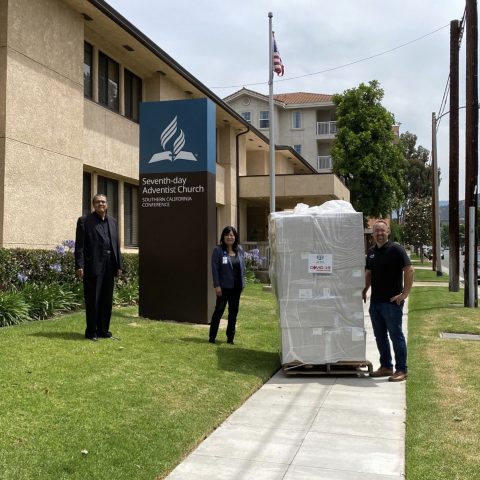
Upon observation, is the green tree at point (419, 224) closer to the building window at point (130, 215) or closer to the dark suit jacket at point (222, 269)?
the building window at point (130, 215)

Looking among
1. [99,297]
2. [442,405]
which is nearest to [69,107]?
[99,297]

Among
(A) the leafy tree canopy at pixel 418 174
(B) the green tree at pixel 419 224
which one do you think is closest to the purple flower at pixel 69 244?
(B) the green tree at pixel 419 224

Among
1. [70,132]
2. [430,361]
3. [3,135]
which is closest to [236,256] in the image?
[430,361]

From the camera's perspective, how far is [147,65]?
1756 cm

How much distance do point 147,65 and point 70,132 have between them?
4.73 metres

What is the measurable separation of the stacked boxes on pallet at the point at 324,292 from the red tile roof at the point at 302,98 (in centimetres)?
4489

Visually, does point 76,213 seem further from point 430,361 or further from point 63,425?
→ point 63,425

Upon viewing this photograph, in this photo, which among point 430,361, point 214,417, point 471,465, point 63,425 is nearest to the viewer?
point 471,465

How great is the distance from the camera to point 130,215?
18.0 meters

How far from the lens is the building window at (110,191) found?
53.6ft

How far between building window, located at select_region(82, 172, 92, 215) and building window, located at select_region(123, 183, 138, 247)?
2.00 metres

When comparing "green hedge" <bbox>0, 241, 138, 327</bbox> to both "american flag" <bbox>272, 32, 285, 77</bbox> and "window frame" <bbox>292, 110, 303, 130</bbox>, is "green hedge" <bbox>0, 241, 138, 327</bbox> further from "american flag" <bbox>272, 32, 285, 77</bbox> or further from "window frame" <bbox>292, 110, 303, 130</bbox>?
"window frame" <bbox>292, 110, 303, 130</bbox>

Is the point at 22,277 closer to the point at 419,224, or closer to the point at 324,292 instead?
the point at 324,292

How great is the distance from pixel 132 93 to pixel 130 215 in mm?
3551
